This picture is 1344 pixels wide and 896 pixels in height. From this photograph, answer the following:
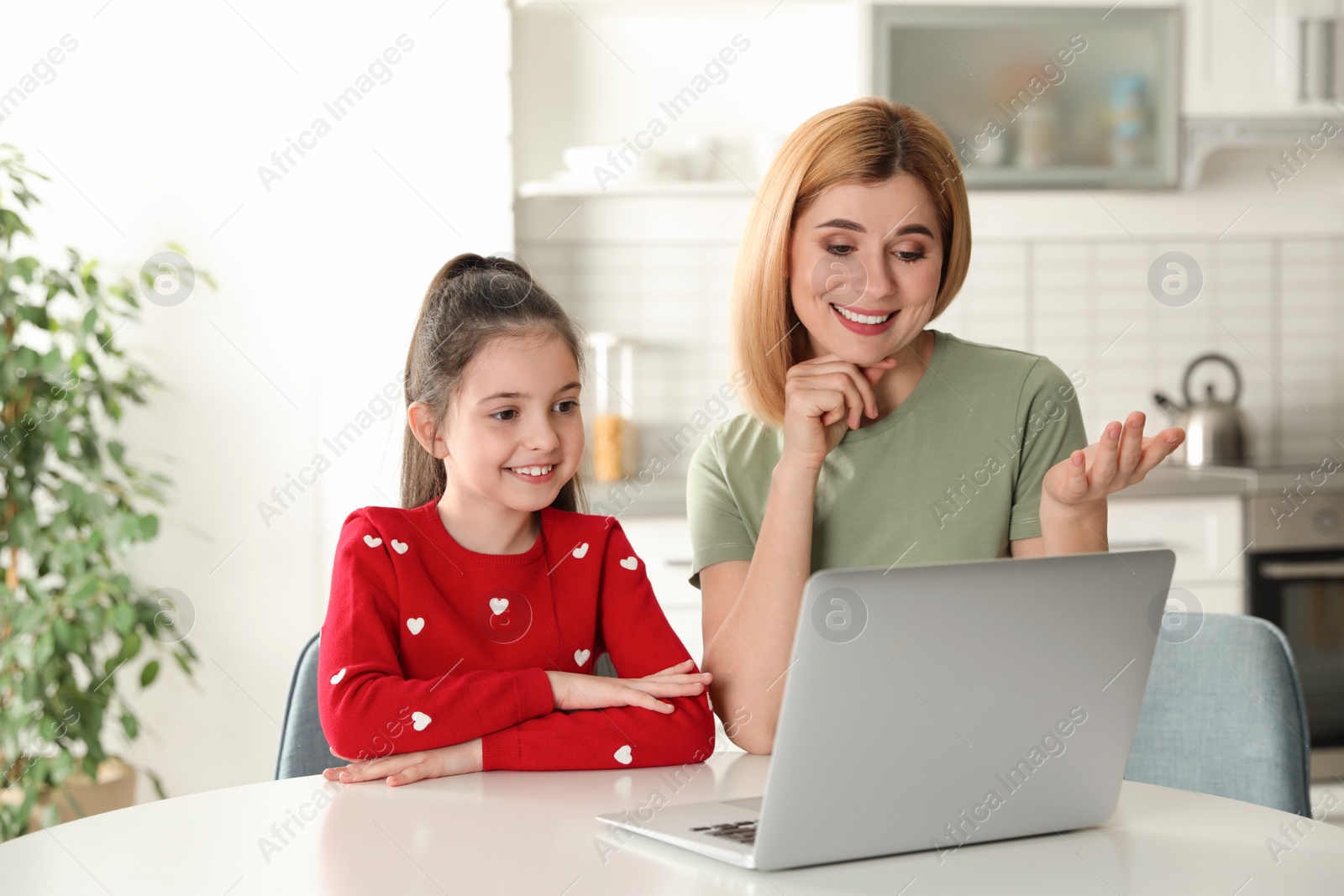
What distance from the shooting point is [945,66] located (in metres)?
2.91

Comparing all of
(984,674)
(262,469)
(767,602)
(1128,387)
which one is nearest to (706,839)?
(984,674)

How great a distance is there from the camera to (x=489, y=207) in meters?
2.76

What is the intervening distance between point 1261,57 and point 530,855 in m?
2.94

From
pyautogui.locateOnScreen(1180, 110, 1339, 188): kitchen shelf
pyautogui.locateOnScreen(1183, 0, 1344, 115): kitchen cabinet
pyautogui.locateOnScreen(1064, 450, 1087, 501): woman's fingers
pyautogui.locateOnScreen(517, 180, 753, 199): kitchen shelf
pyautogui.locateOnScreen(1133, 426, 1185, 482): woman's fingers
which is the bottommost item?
pyautogui.locateOnScreen(1064, 450, 1087, 501): woman's fingers

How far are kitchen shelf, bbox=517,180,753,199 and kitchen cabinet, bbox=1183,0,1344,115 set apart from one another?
1.16 m

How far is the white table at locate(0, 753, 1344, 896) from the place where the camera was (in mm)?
765

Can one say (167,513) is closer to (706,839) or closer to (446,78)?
(446,78)

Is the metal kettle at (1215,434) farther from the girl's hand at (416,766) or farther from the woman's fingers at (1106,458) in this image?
the girl's hand at (416,766)

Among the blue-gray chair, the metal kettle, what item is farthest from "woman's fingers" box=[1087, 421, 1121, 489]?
the metal kettle

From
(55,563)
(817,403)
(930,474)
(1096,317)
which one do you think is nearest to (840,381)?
(817,403)

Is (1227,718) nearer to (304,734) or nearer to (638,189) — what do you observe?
(304,734)

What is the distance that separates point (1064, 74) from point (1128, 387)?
825 millimetres

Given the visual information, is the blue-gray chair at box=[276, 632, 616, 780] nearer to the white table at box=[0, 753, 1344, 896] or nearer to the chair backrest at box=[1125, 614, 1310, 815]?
the white table at box=[0, 753, 1344, 896]

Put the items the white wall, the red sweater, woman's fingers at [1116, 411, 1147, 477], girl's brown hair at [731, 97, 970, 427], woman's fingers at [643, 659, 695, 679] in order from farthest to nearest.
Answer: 1. the white wall
2. girl's brown hair at [731, 97, 970, 427]
3. woman's fingers at [643, 659, 695, 679]
4. the red sweater
5. woman's fingers at [1116, 411, 1147, 477]
